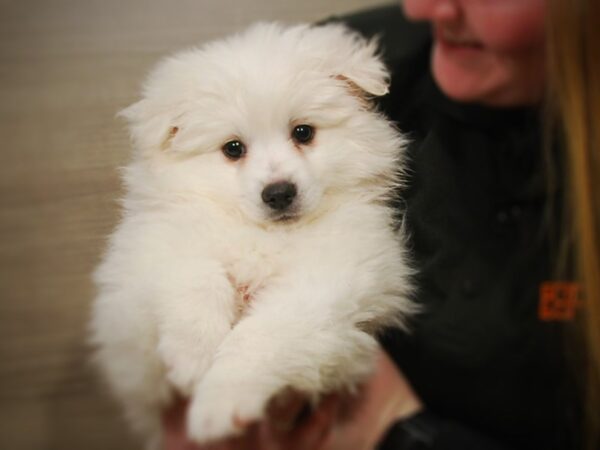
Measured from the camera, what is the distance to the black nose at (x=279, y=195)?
0.85 metres

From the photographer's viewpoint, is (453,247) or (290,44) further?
(290,44)

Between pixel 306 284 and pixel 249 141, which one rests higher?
pixel 249 141

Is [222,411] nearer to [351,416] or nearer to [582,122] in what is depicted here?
[351,416]

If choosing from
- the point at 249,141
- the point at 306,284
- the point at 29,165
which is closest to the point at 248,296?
the point at 306,284

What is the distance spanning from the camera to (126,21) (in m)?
0.79

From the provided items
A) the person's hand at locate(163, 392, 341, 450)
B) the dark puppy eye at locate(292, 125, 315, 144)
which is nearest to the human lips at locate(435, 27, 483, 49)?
the dark puppy eye at locate(292, 125, 315, 144)

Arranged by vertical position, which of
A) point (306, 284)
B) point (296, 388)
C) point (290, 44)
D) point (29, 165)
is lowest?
point (296, 388)

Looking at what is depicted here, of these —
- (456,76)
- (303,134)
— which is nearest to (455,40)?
(456,76)

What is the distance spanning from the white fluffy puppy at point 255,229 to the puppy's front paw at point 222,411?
2 centimetres

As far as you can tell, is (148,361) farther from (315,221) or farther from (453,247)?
(453,247)

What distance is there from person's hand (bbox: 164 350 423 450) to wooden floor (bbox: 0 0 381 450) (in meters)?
0.20

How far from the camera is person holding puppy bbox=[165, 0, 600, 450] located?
2.30 ft

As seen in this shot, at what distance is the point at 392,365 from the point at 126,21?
630 millimetres

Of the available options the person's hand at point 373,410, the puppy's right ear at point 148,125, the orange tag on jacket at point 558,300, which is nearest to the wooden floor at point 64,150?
the puppy's right ear at point 148,125
